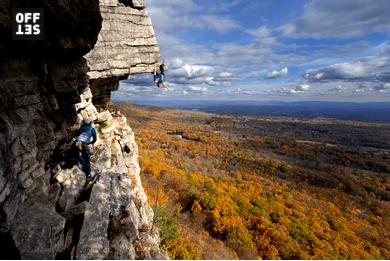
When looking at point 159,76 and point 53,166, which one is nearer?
point 53,166

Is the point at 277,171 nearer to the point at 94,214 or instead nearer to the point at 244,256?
the point at 244,256

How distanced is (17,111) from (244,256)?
51.0 m

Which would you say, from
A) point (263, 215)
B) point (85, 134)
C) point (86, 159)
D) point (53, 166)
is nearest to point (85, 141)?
point (85, 134)

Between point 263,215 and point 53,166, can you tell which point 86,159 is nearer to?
point 53,166

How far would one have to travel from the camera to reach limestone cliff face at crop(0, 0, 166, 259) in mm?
11812

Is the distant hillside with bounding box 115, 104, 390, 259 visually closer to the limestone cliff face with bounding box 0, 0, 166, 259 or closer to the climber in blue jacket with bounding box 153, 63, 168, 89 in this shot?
the climber in blue jacket with bounding box 153, 63, 168, 89

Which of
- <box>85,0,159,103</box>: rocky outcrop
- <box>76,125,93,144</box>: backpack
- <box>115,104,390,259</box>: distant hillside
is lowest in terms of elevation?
<box>115,104,390,259</box>: distant hillside

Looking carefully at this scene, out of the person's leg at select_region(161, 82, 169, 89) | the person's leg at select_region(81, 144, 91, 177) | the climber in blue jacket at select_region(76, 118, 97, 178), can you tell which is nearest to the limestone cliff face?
the person's leg at select_region(81, 144, 91, 177)

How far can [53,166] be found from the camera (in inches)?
646

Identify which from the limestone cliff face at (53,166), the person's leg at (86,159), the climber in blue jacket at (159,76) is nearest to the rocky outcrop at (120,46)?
the climber in blue jacket at (159,76)

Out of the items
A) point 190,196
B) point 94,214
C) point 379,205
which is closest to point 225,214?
point 190,196

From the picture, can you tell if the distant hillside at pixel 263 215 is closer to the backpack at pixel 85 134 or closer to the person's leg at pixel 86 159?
the person's leg at pixel 86 159

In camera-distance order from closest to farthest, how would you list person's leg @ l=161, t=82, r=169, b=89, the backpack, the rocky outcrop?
the backpack
the rocky outcrop
person's leg @ l=161, t=82, r=169, b=89

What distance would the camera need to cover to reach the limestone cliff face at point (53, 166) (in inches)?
465
